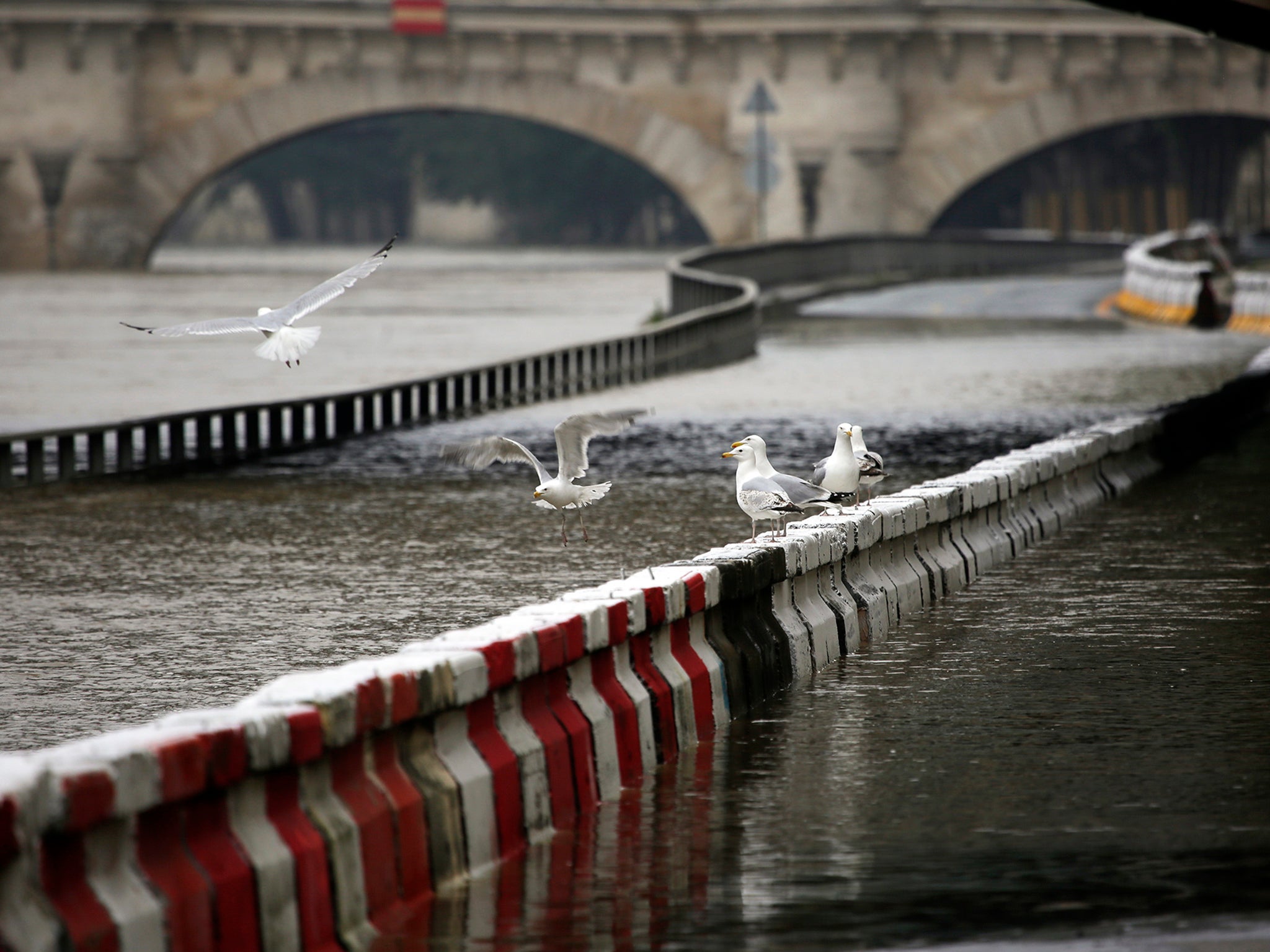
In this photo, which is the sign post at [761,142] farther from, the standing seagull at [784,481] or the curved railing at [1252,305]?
the standing seagull at [784,481]

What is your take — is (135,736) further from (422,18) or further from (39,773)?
(422,18)

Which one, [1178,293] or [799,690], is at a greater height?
[799,690]

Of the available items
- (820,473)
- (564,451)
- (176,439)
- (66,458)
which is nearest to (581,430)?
(564,451)

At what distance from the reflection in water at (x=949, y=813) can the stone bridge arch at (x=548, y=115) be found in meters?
68.5

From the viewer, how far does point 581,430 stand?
425 inches

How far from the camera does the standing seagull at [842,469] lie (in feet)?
A: 40.5

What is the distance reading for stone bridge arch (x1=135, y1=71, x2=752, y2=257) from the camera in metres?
79.5

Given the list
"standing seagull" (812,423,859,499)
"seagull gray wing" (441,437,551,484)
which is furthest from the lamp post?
"seagull gray wing" (441,437,551,484)

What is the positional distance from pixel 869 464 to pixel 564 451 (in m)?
2.58

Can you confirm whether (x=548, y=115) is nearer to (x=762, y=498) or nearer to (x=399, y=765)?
(x=762, y=498)

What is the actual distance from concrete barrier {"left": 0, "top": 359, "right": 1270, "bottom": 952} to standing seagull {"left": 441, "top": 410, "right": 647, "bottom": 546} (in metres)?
0.67

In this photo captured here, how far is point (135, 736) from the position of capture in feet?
20.3

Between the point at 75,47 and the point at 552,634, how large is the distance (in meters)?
72.7

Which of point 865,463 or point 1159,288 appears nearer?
point 865,463
